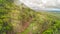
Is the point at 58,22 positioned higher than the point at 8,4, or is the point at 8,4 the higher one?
the point at 8,4

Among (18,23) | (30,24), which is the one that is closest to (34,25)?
(30,24)

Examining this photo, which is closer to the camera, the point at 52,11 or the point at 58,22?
the point at 58,22

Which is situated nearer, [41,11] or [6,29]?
[6,29]

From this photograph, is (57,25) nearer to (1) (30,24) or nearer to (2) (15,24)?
(1) (30,24)

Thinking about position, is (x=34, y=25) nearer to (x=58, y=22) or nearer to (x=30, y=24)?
(x=30, y=24)

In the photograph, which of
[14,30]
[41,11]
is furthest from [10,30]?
[41,11]

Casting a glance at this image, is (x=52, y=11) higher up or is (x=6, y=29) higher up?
(x=52, y=11)
